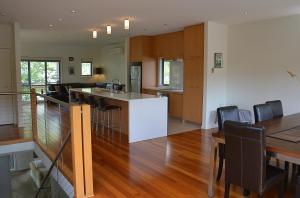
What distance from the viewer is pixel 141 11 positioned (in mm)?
5219

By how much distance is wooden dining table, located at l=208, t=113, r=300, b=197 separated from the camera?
7.57 ft

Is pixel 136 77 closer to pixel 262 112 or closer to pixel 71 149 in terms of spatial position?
pixel 262 112

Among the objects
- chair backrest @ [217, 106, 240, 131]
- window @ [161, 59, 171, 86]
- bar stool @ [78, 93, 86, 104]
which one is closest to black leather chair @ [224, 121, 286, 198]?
chair backrest @ [217, 106, 240, 131]

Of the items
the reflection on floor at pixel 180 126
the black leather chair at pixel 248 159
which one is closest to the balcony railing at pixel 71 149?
the black leather chair at pixel 248 159

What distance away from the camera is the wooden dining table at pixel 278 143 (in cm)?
231

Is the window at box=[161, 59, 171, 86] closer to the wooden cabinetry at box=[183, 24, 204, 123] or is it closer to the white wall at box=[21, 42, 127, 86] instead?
the wooden cabinetry at box=[183, 24, 204, 123]

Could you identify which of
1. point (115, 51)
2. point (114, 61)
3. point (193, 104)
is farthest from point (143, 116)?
point (114, 61)

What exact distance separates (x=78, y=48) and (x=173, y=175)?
10.3m

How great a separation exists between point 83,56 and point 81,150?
10449 millimetres

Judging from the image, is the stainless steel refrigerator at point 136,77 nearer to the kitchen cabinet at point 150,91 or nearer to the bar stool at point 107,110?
the kitchen cabinet at point 150,91

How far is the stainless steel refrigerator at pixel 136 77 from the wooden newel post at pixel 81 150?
589 centimetres

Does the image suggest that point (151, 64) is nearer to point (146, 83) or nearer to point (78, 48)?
point (146, 83)

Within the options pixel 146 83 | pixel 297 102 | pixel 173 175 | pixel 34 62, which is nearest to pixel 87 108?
pixel 173 175

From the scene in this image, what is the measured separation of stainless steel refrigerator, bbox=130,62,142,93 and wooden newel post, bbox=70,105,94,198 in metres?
5.89
